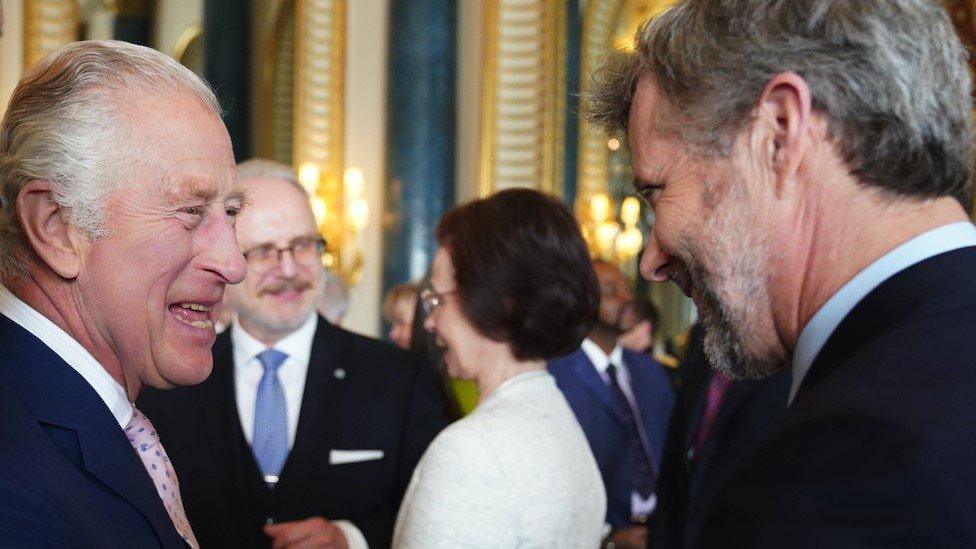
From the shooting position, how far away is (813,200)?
1.39m

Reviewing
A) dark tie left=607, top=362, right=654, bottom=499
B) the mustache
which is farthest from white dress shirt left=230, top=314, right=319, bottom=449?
dark tie left=607, top=362, right=654, bottom=499

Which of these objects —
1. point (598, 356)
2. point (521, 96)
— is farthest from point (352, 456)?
point (521, 96)

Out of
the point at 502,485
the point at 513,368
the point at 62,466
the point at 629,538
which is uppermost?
the point at 62,466

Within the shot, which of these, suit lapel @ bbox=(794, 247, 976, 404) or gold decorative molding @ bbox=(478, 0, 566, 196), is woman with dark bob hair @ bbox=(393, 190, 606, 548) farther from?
gold decorative molding @ bbox=(478, 0, 566, 196)

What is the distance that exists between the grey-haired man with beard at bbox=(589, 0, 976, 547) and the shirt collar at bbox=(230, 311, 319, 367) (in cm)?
186

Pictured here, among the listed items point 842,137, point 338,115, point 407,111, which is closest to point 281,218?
point 842,137

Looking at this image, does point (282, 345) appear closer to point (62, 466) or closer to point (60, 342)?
point (60, 342)

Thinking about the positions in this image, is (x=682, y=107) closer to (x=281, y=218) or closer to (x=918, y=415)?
(x=918, y=415)

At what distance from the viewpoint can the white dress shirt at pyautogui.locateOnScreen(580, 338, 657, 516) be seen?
439cm

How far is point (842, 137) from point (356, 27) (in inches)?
366

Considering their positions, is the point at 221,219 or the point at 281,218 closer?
the point at 221,219

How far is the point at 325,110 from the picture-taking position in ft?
35.9

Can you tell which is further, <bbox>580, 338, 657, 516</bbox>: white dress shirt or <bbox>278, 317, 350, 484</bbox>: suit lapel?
<bbox>580, 338, 657, 516</bbox>: white dress shirt

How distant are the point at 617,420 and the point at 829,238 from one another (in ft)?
9.91
